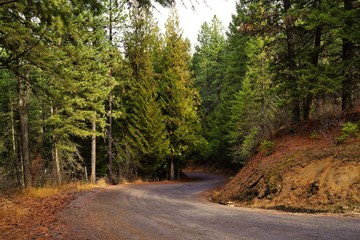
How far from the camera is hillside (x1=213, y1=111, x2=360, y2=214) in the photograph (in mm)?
9672

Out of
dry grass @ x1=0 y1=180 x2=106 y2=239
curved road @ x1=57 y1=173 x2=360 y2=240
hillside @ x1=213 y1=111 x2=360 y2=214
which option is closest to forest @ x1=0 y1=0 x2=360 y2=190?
hillside @ x1=213 y1=111 x2=360 y2=214

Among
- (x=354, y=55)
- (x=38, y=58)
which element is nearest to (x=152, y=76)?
(x=354, y=55)

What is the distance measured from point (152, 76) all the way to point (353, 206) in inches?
963

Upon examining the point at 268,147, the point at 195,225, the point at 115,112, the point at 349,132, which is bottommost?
the point at 195,225

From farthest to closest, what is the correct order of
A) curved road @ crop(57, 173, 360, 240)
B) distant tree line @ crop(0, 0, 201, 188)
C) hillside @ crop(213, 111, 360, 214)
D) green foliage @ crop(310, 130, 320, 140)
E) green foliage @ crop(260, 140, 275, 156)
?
distant tree line @ crop(0, 0, 201, 188) < green foliage @ crop(260, 140, 275, 156) < green foliage @ crop(310, 130, 320, 140) < hillside @ crop(213, 111, 360, 214) < curved road @ crop(57, 173, 360, 240)

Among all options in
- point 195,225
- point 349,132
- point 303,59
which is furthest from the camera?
point 303,59

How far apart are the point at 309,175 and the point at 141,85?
20934 millimetres

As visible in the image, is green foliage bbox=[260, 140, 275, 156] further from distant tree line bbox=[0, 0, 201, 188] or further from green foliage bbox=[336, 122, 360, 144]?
distant tree line bbox=[0, 0, 201, 188]

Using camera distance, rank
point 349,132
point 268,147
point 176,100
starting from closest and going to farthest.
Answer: point 349,132
point 268,147
point 176,100

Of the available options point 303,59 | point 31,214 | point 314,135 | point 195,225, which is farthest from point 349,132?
point 31,214

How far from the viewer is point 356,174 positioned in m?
9.81

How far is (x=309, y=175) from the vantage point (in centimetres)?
1101

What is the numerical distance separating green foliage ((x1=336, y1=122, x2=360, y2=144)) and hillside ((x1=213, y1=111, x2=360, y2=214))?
13cm

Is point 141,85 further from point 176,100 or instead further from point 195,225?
point 195,225
